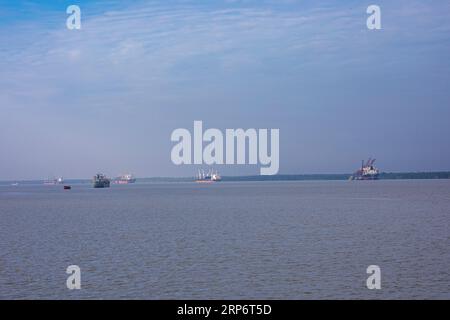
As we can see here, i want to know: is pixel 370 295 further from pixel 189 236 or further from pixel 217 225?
pixel 217 225

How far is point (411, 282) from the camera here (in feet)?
98.4

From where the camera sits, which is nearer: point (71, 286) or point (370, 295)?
point (370, 295)

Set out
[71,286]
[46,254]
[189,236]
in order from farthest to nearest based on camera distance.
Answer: [189,236] → [46,254] → [71,286]

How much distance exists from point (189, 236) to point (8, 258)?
17988 mm

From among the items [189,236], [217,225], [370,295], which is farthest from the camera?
[217,225]

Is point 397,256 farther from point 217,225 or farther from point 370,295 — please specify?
point 217,225

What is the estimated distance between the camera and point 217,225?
2601 inches

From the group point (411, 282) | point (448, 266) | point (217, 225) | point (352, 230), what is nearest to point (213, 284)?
point (411, 282)

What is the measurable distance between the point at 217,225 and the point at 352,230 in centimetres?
1568

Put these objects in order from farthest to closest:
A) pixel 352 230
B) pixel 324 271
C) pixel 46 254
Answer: pixel 352 230, pixel 46 254, pixel 324 271

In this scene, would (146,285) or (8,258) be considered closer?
(146,285)

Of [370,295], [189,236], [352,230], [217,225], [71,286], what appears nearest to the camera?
[370,295]
